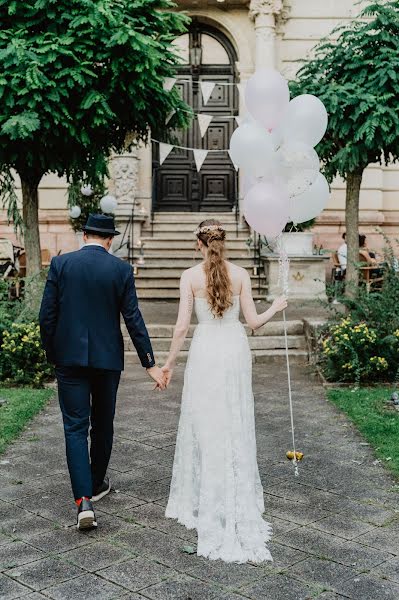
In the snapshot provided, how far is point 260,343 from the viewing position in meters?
10.5

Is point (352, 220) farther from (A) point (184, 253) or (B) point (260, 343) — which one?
(A) point (184, 253)

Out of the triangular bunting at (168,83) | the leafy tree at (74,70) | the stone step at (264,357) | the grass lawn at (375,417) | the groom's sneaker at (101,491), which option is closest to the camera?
the groom's sneaker at (101,491)

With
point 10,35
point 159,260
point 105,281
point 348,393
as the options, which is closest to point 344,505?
point 105,281

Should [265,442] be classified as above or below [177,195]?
below

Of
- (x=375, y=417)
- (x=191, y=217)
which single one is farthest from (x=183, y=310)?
(x=191, y=217)

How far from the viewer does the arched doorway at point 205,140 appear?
16.3 meters

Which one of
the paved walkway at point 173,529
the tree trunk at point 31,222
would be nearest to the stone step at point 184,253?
the tree trunk at point 31,222

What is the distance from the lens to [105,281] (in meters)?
4.81

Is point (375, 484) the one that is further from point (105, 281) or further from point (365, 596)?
point (105, 281)

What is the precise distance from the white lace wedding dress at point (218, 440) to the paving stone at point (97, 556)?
18.5 inches

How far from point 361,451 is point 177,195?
1076 centimetres

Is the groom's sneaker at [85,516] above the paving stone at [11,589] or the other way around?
above

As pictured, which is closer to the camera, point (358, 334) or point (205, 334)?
point (205, 334)

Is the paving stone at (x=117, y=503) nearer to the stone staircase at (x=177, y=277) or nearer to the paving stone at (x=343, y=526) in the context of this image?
the paving stone at (x=343, y=526)
